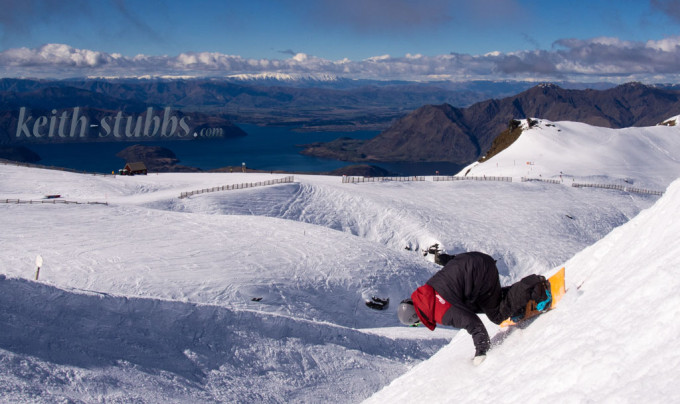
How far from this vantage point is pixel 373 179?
65.0m

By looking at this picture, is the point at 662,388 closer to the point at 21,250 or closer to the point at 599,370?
the point at 599,370

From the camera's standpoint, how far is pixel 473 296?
253 inches

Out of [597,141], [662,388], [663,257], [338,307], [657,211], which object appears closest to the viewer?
[662,388]

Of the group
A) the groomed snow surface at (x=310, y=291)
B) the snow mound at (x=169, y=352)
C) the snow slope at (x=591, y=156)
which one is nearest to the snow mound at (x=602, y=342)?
the groomed snow surface at (x=310, y=291)

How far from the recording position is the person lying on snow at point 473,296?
6.21 metres

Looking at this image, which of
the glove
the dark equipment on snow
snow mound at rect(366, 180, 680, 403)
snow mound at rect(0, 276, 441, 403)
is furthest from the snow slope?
the glove

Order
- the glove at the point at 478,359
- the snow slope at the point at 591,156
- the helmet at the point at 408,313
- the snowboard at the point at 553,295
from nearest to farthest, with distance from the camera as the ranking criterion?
the snowboard at the point at 553,295 < the glove at the point at 478,359 < the helmet at the point at 408,313 < the snow slope at the point at 591,156

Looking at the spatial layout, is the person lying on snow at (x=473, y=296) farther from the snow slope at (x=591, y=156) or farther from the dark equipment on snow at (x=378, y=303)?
the snow slope at (x=591, y=156)

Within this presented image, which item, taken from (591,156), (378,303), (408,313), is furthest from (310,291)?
(591,156)

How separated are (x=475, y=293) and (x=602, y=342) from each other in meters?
1.89

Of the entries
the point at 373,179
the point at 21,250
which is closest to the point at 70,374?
the point at 21,250

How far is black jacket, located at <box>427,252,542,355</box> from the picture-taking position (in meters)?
6.23

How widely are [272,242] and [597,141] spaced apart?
86332mm

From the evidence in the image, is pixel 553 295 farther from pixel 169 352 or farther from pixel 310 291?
pixel 310 291
